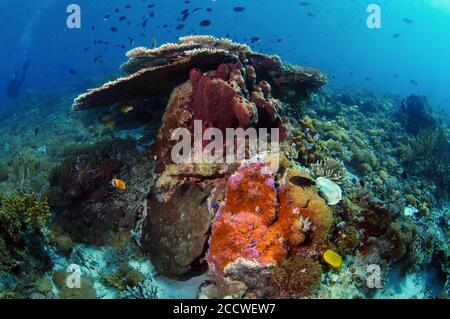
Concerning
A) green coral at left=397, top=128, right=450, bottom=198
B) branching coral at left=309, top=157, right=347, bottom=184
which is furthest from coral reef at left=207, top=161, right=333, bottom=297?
green coral at left=397, top=128, right=450, bottom=198

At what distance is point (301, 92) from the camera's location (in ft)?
28.8

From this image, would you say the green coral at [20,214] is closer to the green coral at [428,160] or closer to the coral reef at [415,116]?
the green coral at [428,160]

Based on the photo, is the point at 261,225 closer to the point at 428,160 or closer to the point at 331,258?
the point at 331,258

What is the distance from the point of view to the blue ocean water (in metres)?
98.5

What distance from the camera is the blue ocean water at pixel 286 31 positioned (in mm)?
98500

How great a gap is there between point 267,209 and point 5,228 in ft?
13.6

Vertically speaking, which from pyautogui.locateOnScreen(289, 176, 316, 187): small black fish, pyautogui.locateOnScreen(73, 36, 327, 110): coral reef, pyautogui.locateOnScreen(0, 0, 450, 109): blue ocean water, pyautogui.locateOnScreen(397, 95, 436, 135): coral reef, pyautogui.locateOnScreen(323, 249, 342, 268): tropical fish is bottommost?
pyautogui.locateOnScreen(0, 0, 450, 109): blue ocean water

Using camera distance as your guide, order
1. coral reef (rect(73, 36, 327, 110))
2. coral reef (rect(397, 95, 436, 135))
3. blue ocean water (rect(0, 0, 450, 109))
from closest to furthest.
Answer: coral reef (rect(73, 36, 327, 110)), coral reef (rect(397, 95, 436, 135)), blue ocean water (rect(0, 0, 450, 109))

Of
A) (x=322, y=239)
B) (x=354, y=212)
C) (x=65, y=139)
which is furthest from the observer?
(x=65, y=139)

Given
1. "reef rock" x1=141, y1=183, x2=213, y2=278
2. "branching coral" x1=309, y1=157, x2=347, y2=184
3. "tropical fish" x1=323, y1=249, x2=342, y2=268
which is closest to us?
"tropical fish" x1=323, y1=249, x2=342, y2=268

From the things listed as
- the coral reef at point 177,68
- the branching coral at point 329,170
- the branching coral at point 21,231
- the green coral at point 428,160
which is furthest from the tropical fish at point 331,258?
the green coral at point 428,160

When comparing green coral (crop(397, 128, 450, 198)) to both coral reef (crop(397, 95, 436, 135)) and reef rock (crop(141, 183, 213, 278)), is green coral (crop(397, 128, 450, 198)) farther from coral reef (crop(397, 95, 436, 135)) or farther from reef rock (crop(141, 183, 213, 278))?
reef rock (crop(141, 183, 213, 278))
